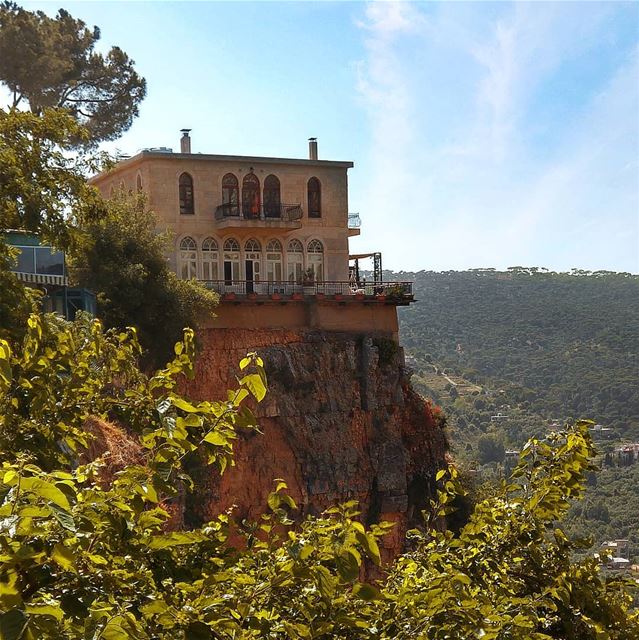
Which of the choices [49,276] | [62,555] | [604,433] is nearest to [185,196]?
[49,276]

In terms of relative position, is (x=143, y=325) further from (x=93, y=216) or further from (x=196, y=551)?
(x=196, y=551)

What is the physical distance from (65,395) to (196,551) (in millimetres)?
1334

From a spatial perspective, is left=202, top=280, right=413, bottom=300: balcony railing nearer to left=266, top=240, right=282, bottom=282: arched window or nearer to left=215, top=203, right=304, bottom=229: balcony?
left=266, top=240, right=282, bottom=282: arched window

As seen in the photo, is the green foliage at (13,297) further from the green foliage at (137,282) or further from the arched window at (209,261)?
the arched window at (209,261)

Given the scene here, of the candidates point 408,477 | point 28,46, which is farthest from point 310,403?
point 28,46

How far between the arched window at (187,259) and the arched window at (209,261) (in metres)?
0.33

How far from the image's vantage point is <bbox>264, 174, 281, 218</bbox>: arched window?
126ft

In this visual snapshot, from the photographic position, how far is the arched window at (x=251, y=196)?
3794 cm

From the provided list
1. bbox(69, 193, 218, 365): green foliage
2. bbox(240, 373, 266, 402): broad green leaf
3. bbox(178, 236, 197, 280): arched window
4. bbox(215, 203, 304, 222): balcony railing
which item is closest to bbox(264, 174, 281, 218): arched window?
bbox(215, 203, 304, 222): balcony railing

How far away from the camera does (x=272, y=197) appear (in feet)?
127

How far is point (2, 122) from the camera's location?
11.7m

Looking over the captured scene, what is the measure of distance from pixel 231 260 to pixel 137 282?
8.70m

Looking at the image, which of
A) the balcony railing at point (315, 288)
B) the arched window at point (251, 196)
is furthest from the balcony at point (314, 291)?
the arched window at point (251, 196)

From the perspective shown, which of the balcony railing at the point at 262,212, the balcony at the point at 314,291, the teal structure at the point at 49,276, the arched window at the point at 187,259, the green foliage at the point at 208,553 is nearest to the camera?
the green foliage at the point at 208,553
